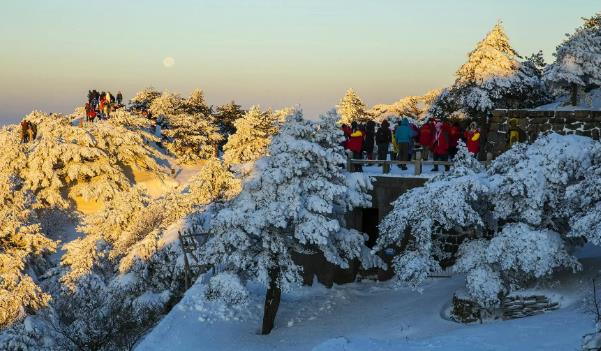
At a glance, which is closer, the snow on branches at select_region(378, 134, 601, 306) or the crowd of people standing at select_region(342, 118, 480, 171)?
the snow on branches at select_region(378, 134, 601, 306)

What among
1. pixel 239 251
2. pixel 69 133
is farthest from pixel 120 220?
pixel 239 251

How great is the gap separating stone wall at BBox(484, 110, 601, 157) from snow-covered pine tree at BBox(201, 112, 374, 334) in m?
5.74

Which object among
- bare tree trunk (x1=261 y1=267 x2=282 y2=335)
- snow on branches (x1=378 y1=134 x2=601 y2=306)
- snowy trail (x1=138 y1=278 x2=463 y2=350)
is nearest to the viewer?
snow on branches (x1=378 y1=134 x2=601 y2=306)

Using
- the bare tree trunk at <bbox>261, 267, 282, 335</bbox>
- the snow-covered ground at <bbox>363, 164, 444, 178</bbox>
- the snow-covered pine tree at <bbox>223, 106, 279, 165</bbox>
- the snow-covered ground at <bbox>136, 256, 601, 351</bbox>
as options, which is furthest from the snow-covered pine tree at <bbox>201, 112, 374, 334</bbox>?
the snow-covered pine tree at <bbox>223, 106, 279, 165</bbox>

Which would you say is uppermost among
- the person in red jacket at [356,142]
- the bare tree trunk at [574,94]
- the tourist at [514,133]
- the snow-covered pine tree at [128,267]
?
the bare tree trunk at [574,94]

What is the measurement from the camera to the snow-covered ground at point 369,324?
12.3 m

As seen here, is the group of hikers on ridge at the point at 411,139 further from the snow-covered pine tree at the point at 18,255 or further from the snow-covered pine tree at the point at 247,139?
the snow-covered pine tree at the point at 247,139

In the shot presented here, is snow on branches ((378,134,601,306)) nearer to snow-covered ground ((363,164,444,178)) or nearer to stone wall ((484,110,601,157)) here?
snow-covered ground ((363,164,444,178))

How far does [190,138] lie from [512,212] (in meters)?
32.5

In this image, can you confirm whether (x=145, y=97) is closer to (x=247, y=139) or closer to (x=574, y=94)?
→ (x=247, y=139)

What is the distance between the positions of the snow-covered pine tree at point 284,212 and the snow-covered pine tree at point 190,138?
27.6 meters

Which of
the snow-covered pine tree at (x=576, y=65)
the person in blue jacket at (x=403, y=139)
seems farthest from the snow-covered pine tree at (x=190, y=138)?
the snow-covered pine tree at (x=576, y=65)

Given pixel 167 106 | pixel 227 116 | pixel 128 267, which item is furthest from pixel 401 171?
pixel 227 116

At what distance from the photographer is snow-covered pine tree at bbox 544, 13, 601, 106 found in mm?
21875
